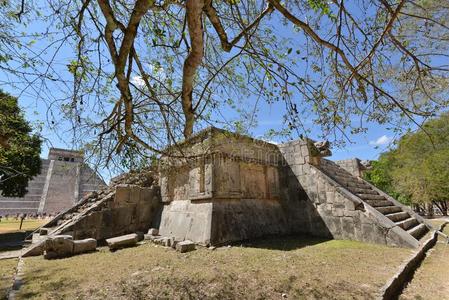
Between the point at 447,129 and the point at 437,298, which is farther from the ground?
the point at 447,129

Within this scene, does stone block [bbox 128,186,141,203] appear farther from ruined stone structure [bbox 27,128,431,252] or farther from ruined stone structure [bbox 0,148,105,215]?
ruined stone structure [bbox 0,148,105,215]

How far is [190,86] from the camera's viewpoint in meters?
3.71

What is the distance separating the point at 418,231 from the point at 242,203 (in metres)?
5.35

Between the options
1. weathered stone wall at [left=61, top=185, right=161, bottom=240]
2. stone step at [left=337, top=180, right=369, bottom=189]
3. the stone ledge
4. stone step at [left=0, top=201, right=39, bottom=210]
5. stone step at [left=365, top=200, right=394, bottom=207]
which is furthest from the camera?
stone step at [left=0, top=201, right=39, bottom=210]

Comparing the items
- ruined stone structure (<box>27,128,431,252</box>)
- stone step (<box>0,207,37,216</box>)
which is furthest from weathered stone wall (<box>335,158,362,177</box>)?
stone step (<box>0,207,37,216</box>)

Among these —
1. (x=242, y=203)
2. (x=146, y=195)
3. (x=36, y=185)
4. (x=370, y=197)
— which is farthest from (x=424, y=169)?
(x=36, y=185)

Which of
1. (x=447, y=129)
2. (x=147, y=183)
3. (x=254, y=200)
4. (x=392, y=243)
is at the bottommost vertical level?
(x=392, y=243)

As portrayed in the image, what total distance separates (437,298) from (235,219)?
4593 mm

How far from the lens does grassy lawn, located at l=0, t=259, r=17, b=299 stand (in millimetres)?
3872

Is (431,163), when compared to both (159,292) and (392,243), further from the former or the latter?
(159,292)

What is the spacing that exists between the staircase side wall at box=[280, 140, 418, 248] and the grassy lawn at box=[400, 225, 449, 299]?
1.95 feet

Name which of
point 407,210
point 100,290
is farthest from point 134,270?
point 407,210

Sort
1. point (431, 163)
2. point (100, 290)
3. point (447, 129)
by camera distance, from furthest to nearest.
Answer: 1. point (431, 163)
2. point (447, 129)
3. point (100, 290)

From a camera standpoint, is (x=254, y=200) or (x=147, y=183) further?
(x=147, y=183)
